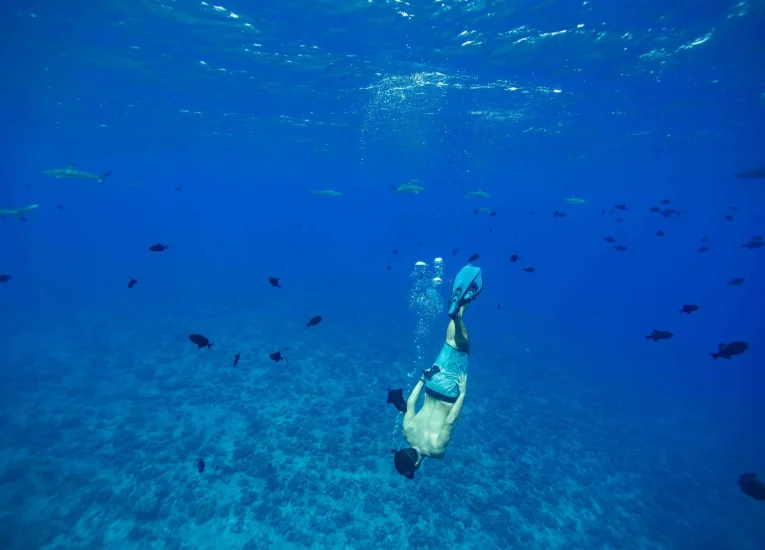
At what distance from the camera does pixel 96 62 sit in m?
19.8

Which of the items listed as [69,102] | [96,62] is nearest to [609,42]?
[96,62]

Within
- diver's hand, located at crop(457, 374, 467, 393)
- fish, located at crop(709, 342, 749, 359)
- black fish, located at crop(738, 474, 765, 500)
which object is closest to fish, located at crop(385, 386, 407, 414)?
diver's hand, located at crop(457, 374, 467, 393)

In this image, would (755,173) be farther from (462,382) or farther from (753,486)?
(462,382)

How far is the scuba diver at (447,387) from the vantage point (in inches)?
225

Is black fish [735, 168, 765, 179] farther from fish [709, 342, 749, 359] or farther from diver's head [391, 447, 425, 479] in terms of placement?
diver's head [391, 447, 425, 479]

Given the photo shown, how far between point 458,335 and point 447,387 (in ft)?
2.96

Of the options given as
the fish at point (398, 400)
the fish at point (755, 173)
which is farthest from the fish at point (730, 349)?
the fish at point (755, 173)

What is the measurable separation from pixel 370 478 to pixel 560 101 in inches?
868

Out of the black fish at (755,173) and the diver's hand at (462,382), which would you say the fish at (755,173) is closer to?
the black fish at (755,173)

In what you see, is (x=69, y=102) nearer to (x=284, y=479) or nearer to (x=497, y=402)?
(x=284, y=479)

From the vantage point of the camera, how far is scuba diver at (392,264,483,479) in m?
5.70

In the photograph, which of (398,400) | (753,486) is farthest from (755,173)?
(398,400)

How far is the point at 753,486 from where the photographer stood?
6.40m

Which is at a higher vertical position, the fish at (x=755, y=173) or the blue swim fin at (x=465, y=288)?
the fish at (x=755, y=173)
